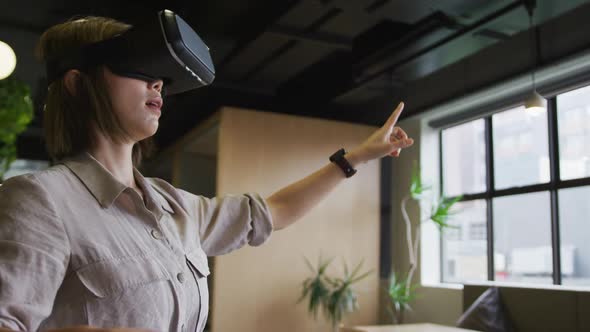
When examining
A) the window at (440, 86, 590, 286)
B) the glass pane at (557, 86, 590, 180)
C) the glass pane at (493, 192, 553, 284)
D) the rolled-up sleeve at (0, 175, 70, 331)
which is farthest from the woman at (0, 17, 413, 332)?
the glass pane at (493, 192, 553, 284)

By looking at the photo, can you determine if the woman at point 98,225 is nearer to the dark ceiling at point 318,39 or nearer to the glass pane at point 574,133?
the dark ceiling at point 318,39

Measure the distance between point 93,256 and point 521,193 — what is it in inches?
212

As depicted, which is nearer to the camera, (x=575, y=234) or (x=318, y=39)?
(x=575, y=234)

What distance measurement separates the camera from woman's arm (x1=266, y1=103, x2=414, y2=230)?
1.46m

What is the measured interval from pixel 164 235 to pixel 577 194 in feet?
16.0

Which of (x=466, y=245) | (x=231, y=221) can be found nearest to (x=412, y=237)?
(x=466, y=245)

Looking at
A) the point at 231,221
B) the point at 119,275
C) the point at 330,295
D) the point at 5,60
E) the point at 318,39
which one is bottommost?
the point at 330,295

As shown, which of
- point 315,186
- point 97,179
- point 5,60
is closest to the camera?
point 97,179

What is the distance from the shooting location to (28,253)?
0.78 metres

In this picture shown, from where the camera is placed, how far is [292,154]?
22.2ft

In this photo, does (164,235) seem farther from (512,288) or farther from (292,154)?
(292,154)

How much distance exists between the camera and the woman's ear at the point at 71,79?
3.52 ft

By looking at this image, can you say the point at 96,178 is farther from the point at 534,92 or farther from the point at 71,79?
the point at 534,92

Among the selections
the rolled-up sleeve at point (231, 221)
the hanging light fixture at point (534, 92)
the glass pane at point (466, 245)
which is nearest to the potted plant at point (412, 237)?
the glass pane at point (466, 245)
